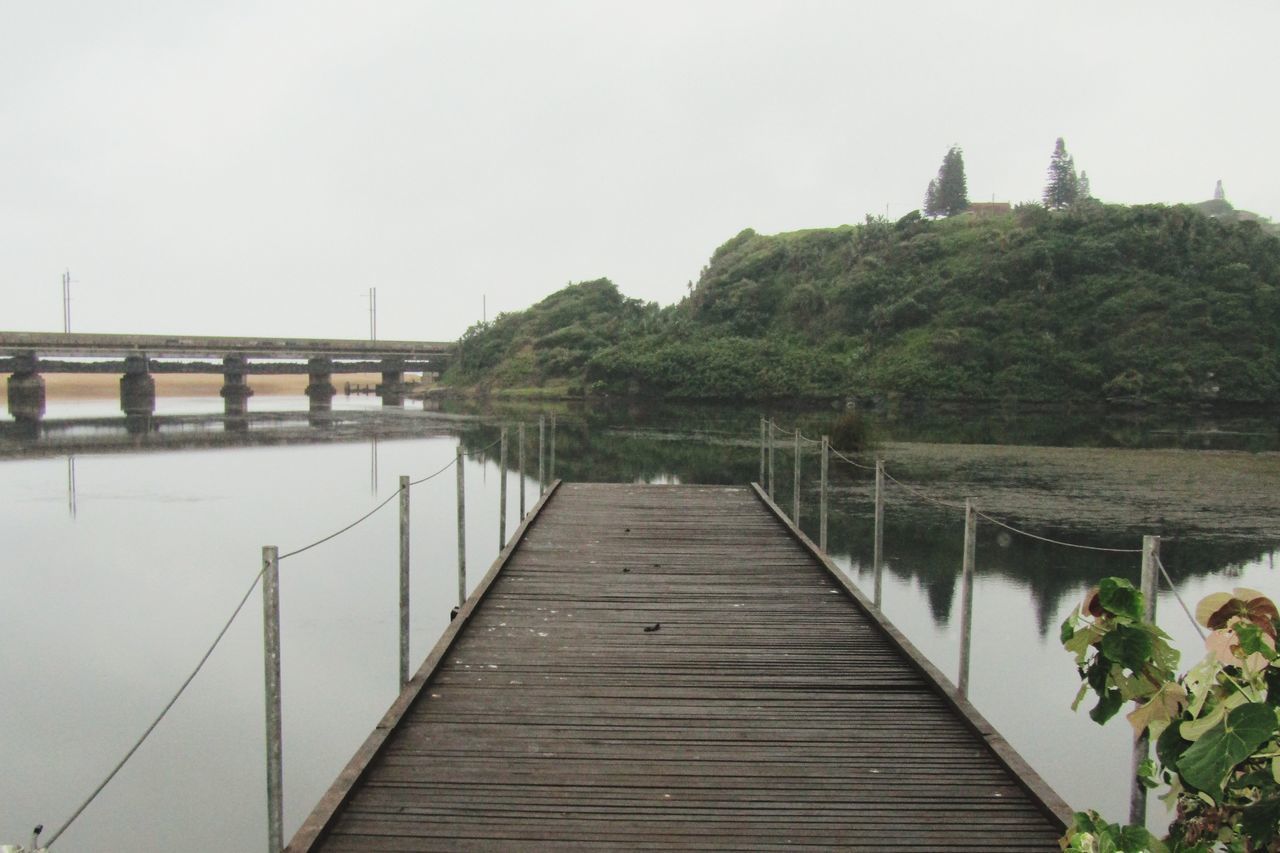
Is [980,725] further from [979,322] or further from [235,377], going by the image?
[235,377]

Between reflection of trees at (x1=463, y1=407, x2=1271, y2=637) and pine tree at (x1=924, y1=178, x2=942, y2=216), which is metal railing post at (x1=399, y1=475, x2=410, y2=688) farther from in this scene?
pine tree at (x1=924, y1=178, x2=942, y2=216)

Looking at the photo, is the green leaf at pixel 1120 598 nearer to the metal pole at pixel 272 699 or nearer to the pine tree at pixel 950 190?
the metal pole at pixel 272 699

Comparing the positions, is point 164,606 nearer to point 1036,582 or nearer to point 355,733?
point 355,733

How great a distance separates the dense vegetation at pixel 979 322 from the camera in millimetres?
48812

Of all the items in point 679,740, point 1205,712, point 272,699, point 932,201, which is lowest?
point 679,740

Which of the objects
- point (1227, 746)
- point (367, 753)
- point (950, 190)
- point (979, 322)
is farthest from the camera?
point (950, 190)

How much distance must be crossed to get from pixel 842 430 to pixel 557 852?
24.3 metres

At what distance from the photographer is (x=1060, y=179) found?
83.5 m

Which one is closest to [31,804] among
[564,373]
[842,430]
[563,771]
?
[563,771]

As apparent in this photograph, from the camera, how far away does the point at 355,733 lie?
7.46 m

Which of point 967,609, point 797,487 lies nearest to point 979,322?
point 797,487

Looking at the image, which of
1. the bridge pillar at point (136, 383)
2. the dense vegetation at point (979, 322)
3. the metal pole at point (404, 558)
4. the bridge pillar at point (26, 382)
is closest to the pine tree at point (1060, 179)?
the dense vegetation at point (979, 322)

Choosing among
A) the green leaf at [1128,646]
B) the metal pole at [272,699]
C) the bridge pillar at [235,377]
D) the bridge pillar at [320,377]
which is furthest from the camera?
the bridge pillar at [320,377]

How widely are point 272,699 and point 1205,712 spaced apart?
3673mm
